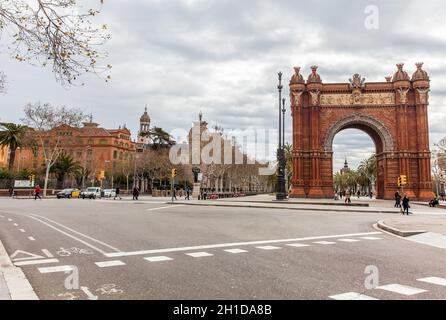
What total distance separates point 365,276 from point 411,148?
141 ft

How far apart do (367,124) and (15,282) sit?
1787 inches

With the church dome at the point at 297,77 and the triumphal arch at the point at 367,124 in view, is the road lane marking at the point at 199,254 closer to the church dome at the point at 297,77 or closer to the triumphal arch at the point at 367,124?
the triumphal arch at the point at 367,124

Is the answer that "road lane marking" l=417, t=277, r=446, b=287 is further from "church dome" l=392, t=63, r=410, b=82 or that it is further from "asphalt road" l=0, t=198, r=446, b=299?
"church dome" l=392, t=63, r=410, b=82

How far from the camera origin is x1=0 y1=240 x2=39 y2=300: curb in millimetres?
4965

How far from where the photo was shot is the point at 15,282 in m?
5.67

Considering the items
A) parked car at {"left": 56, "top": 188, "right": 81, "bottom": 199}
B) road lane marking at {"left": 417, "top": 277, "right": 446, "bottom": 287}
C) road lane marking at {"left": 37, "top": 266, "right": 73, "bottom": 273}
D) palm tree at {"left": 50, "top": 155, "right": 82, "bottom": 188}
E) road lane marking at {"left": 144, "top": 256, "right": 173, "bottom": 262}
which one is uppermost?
palm tree at {"left": 50, "top": 155, "right": 82, "bottom": 188}

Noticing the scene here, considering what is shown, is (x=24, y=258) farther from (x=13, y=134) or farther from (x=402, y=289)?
(x=13, y=134)

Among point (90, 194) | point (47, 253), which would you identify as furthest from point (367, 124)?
point (47, 253)

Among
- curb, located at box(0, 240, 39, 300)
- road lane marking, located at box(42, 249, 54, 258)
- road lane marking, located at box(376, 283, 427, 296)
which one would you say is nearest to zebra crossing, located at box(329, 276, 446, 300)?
road lane marking, located at box(376, 283, 427, 296)

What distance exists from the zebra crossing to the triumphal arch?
37887mm

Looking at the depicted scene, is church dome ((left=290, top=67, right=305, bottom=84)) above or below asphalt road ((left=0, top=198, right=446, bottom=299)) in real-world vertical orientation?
above

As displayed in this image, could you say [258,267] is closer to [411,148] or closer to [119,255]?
[119,255]
